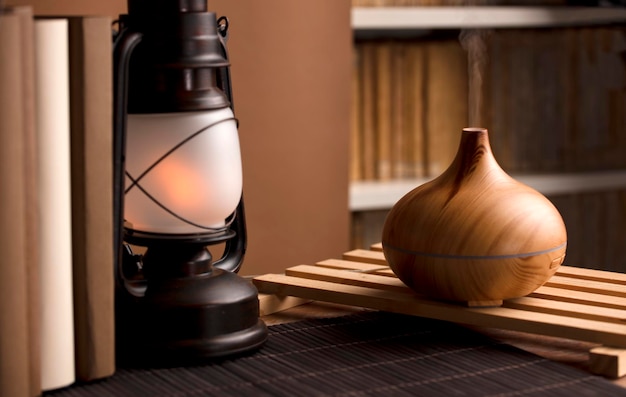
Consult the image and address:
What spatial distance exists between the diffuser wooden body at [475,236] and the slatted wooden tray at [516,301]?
0.06 feet

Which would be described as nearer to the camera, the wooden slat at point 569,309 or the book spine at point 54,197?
the book spine at point 54,197

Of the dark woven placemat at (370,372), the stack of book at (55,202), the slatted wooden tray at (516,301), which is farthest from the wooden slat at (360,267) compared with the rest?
the stack of book at (55,202)

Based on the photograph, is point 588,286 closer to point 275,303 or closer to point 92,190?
point 275,303

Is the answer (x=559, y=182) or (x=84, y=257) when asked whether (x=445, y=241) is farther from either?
(x=559, y=182)

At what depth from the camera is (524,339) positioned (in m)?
0.97

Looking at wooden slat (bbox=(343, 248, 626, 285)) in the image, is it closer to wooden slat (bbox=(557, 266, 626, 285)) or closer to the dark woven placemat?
wooden slat (bbox=(557, 266, 626, 285))

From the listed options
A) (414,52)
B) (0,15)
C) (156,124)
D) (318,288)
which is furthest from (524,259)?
(414,52)

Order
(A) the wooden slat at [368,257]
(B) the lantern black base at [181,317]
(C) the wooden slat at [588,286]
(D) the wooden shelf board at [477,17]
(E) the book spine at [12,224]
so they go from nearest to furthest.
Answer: (E) the book spine at [12,224] → (B) the lantern black base at [181,317] → (C) the wooden slat at [588,286] → (A) the wooden slat at [368,257] → (D) the wooden shelf board at [477,17]

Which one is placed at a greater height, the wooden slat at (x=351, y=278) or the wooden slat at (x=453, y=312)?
the wooden slat at (x=351, y=278)

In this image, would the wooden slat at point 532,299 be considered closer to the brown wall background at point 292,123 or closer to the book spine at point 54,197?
the book spine at point 54,197

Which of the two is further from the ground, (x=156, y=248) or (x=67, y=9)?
(x=67, y=9)

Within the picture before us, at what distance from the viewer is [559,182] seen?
2.39 metres

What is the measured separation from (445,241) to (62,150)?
34 cm

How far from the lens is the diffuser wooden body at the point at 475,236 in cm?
91
